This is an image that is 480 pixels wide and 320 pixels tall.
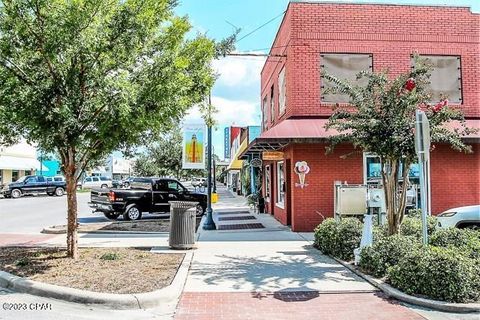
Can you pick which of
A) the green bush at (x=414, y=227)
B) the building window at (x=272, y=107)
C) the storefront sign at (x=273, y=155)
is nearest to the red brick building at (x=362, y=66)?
the storefront sign at (x=273, y=155)

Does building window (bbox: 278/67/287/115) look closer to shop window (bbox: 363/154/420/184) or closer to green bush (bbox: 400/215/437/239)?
shop window (bbox: 363/154/420/184)

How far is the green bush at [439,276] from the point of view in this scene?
6438mm

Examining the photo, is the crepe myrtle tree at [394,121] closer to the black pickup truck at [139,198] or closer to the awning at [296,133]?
the awning at [296,133]

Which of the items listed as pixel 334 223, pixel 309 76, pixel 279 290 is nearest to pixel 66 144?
pixel 279 290

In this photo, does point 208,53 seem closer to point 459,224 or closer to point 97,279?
point 97,279

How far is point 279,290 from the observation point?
7195 mm

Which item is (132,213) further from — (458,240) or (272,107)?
(458,240)

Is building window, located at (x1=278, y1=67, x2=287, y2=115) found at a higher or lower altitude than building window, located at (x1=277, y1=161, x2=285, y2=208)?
higher

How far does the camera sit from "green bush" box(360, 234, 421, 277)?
7809mm

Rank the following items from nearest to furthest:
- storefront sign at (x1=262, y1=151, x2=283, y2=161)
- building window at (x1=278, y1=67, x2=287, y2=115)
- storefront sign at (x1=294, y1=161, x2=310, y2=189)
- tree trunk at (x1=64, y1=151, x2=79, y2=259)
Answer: tree trunk at (x1=64, y1=151, x2=79, y2=259)
storefront sign at (x1=294, y1=161, x2=310, y2=189)
storefront sign at (x1=262, y1=151, x2=283, y2=161)
building window at (x1=278, y1=67, x2=287, y2=115)

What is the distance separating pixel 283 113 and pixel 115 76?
908 cm

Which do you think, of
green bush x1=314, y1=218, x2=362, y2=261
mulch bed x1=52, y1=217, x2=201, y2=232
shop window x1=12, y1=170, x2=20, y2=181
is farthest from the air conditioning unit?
shop window x1=12, y1=170, x2=20, y2=181

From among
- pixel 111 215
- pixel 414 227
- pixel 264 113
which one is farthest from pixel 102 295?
pixel 264 113

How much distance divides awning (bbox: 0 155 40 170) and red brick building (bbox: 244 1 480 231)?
37319 millimetres
